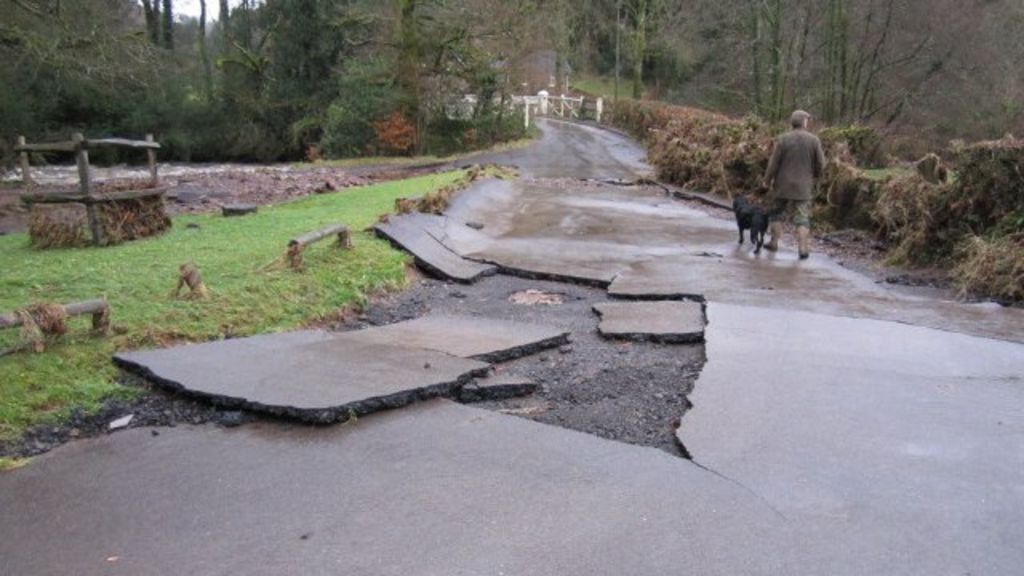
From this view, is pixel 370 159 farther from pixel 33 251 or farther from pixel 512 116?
pixel 33 251

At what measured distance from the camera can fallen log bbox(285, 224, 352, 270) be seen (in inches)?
332

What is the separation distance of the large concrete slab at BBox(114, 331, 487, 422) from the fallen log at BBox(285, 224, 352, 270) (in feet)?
6.27

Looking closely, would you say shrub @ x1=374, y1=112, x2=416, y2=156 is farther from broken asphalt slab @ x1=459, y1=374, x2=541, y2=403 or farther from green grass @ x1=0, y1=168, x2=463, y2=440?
broken asphalt slab @ x1=459, y1=374, x2=541, y2=403

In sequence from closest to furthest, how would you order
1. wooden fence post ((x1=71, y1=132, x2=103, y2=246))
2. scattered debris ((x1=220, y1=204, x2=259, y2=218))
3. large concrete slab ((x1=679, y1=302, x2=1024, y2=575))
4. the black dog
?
large concrete slab ((x1=679, y1=302, x2=1024, y2=575)) → wooden fence post ((x1=71, y1=132, x2=103, y2=246)) → the black dog → scattered debris ((x1=220, y1=204, x2=259, y2=218))

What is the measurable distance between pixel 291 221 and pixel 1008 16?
28791 mm

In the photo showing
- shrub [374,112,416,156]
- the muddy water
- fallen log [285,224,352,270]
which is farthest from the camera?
shrub [374,112,416,156]

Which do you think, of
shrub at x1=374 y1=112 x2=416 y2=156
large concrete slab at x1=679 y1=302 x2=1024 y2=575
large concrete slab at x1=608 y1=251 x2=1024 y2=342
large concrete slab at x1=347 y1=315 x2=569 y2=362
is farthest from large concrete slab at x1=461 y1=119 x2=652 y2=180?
large concrete slab at x1=679 y1=302 x2=1024 y2=575

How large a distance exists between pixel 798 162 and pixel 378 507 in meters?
9.28

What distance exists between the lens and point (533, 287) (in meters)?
9.55

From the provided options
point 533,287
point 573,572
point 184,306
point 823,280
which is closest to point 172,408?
point 184,306

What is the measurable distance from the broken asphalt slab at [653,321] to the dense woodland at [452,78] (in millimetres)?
19734

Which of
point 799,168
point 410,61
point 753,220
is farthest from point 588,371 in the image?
point 410,61

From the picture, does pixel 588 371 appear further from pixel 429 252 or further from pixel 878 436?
pixel 429 252

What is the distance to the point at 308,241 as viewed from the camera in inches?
344
